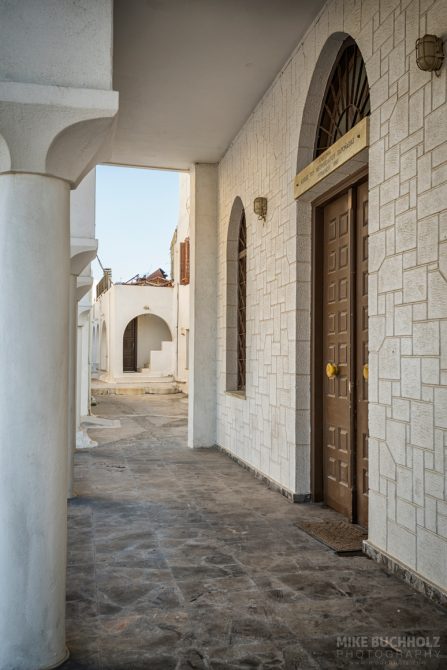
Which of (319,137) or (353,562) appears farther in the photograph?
(319,137)

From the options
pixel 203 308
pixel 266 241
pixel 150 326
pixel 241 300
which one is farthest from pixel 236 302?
pixel 150 326

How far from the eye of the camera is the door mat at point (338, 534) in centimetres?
438

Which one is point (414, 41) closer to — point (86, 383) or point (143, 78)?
point (143, 78)

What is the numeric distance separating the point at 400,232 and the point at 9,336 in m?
2.45

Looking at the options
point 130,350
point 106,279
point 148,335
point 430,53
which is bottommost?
point 130,350

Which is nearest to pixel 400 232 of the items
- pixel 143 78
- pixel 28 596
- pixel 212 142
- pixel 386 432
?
pixel 386 432

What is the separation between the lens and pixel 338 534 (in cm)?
472

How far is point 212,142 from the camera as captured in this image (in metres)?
8.64

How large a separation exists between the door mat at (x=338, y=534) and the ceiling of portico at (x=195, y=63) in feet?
14.0

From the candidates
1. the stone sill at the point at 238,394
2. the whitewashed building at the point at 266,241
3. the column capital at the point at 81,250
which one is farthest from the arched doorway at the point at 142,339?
the column capital at the point at 81,250

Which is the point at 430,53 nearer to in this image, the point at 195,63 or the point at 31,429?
the point at 31,429

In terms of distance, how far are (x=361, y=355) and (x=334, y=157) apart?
1577 mm

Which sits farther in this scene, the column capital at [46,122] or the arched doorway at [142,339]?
the arched doorway at [142,339]

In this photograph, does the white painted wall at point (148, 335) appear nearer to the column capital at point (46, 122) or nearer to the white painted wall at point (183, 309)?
the white painted wall at point (183, 309)
